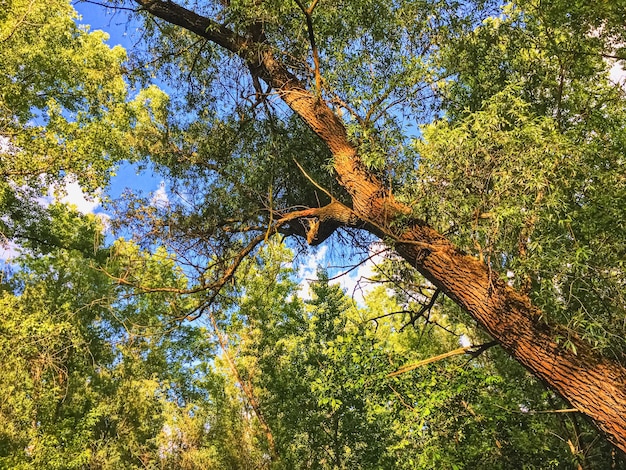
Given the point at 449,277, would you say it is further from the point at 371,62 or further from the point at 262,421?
A: the point at 262,421

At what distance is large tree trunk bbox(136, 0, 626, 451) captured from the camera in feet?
9.33

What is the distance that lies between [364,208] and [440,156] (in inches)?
31.6

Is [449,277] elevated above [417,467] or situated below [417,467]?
above

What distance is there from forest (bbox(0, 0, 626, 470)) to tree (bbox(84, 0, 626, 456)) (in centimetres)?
3

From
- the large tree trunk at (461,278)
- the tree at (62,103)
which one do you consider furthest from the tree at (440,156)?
the tree at (62,103)

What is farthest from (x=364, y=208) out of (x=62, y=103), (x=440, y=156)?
(x=62, y=103)

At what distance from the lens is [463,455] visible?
4816 millimetres

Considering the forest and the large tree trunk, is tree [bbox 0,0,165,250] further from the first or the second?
the large tree trunk

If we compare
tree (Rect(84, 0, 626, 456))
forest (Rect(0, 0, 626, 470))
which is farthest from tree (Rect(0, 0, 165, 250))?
tree (Rect(84, 0, 626, 456))

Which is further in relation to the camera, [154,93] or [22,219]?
[154,93]

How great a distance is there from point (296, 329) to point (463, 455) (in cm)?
1126

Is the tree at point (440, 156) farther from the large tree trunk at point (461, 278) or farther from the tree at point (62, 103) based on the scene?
the tree at point (62, 103)

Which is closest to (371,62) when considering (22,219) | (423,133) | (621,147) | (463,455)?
(423,133)

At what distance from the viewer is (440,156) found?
11.9 feet
